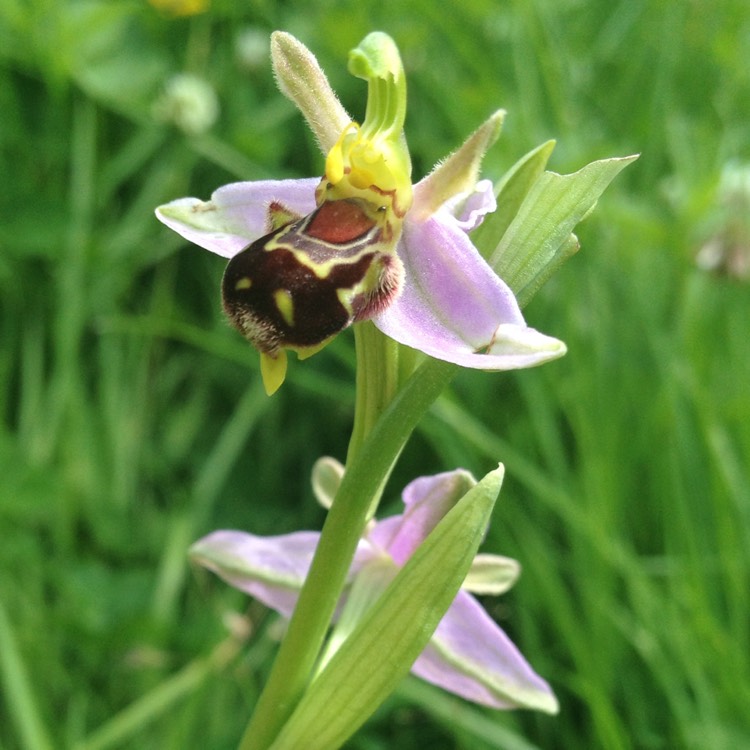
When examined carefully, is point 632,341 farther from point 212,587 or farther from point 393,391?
point 393,391

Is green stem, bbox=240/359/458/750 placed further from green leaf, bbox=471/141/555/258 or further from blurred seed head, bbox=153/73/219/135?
blurred seed head, bbox=153/73/219/135

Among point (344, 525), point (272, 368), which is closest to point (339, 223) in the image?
point (272, 368)

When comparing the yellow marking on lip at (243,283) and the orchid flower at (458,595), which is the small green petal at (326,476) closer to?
the orchid flower at (458,595)

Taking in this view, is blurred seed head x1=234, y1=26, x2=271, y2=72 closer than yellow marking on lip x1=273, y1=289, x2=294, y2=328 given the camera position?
No

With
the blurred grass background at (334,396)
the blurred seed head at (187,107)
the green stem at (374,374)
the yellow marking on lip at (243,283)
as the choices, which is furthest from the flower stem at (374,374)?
the blurred seed head at (187,107)

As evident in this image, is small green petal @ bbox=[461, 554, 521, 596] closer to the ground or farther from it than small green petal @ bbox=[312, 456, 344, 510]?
closer to the ground

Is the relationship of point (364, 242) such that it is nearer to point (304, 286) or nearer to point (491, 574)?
point (304, 286)

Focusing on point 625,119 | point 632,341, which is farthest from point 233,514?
point 625,119

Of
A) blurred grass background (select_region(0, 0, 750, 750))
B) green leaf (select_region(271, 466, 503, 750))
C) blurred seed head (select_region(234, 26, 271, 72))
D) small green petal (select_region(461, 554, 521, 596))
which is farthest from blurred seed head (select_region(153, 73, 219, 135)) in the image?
green leaf (select_region(271, 466, 503, 750))
